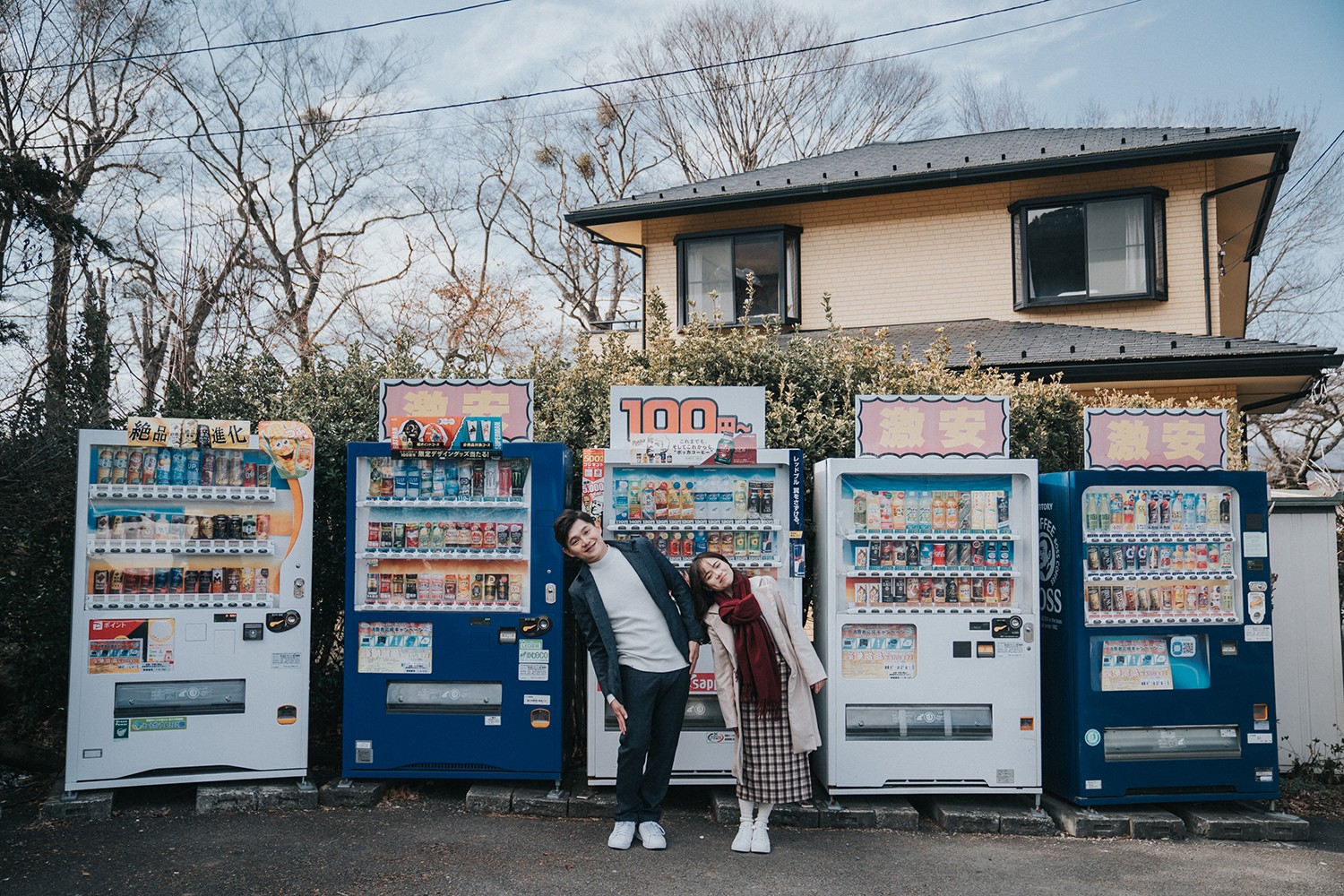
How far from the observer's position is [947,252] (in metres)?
12.8

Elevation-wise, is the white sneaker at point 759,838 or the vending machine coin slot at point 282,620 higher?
the vending machine coin slot at point 282,620

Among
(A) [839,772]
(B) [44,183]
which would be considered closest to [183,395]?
(B) [44,183]

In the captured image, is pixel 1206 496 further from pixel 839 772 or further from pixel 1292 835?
pixel 839 772

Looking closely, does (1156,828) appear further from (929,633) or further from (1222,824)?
(929,633)

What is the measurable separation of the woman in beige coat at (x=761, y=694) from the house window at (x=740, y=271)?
8.97m

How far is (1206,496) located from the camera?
5555mm

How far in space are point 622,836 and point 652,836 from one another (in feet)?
0.55

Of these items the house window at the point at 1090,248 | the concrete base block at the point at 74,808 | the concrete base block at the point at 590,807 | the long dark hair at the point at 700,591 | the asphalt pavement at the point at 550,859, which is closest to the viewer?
the asphalt pavement at the point at 550,859

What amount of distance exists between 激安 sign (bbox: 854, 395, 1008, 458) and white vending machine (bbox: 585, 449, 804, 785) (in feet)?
1.74

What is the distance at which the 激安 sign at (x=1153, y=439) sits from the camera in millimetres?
5500

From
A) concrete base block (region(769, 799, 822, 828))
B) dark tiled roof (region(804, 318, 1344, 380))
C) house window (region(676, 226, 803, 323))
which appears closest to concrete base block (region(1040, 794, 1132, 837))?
concrete base block (region(769, 799, 822, 828))

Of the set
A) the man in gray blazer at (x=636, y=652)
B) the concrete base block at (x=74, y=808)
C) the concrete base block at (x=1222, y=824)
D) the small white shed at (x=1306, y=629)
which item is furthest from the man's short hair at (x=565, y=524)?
the small white shed at (x=1306, y=629)

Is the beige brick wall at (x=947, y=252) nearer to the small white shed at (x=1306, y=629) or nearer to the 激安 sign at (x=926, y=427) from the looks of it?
the small white shed at (x=1306, y=629)

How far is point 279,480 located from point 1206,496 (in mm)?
5899
